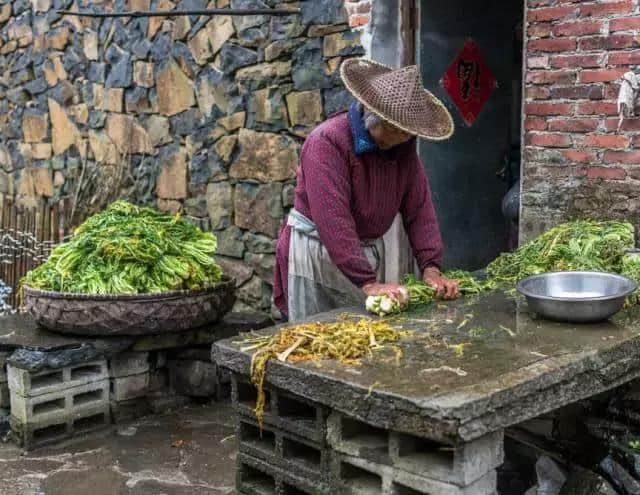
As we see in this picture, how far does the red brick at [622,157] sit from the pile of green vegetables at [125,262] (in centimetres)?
246

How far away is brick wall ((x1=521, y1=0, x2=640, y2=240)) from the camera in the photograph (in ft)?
15.3

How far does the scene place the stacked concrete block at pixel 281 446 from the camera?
3.07 m

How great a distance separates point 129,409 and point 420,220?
2.24 meters

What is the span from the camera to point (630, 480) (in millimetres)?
3328

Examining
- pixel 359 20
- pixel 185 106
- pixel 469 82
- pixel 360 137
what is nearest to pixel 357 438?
pixel 360 137

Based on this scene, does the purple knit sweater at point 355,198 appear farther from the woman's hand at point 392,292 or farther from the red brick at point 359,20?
the red brick at point 359,20

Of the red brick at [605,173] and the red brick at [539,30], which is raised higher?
the red brick at [539,30]

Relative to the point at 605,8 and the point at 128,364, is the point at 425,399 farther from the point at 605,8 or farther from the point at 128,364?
the point at 128,364

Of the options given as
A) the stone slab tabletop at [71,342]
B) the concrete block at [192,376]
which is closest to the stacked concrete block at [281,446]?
the stone slab tabletop at [71,342]

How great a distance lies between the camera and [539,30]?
4.90m

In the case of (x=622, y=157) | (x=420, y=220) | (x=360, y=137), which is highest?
(x=360, y=137)

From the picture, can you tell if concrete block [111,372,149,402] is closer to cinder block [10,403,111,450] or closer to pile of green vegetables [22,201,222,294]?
cinder block [10,403,111,450]

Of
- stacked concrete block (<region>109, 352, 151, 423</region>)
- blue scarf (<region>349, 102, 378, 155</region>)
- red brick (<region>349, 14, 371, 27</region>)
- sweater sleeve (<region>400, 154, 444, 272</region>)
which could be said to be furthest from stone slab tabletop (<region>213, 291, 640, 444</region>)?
red brick (<region>349, 14, 371, 27</region>)

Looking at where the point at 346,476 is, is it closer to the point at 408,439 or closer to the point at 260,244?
the point at 408,439
